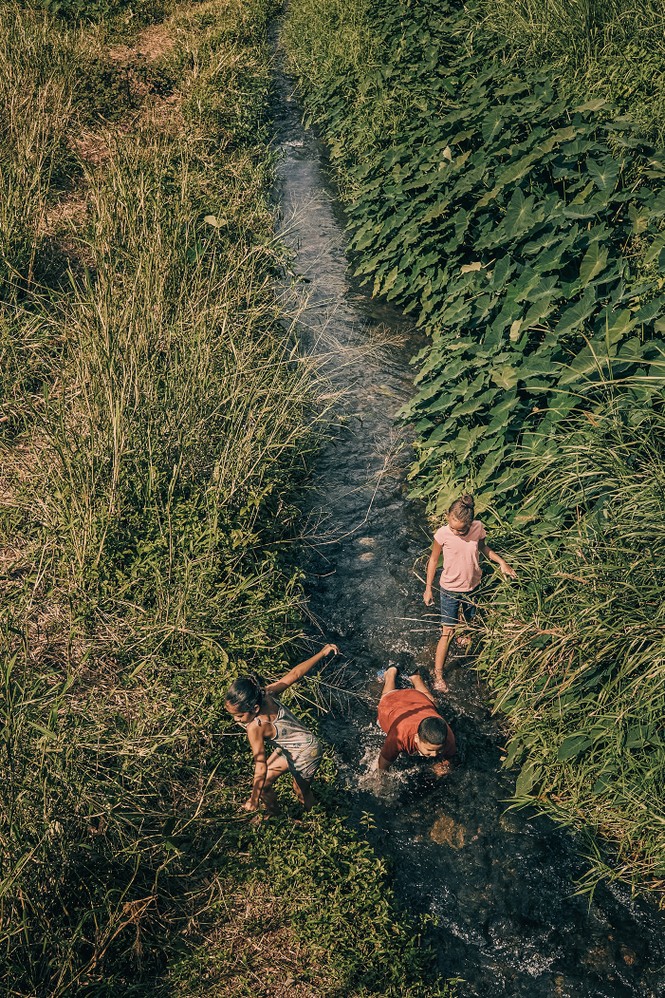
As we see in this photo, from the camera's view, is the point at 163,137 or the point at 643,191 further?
the point at 163,137

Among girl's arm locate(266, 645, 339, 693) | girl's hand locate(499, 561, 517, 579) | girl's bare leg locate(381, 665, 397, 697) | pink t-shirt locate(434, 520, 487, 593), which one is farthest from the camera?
girl's bare leg locate(381, 665, 397, 697)

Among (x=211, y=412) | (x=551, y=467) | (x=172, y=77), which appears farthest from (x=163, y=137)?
(x=551, y=467)

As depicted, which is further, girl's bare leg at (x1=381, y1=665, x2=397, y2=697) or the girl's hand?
girl's bare leg at (x1=381, y1=665, x2=397, y2=697)

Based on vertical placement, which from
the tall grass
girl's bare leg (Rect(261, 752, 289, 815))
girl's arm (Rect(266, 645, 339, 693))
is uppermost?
the tall grass

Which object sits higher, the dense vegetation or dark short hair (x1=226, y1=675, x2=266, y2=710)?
the dense vegetation

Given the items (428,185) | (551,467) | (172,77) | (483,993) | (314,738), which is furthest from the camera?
(172,77)

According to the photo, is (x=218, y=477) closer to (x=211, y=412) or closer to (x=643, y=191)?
(x=211, y=412)

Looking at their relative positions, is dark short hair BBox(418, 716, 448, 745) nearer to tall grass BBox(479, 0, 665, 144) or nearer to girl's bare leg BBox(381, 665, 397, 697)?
girl's bare leg BBox(381, 665, 397, 697)

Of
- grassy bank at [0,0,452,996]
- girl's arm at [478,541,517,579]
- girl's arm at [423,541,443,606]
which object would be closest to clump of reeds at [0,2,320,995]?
grassy bank at [0,0,452,996]
